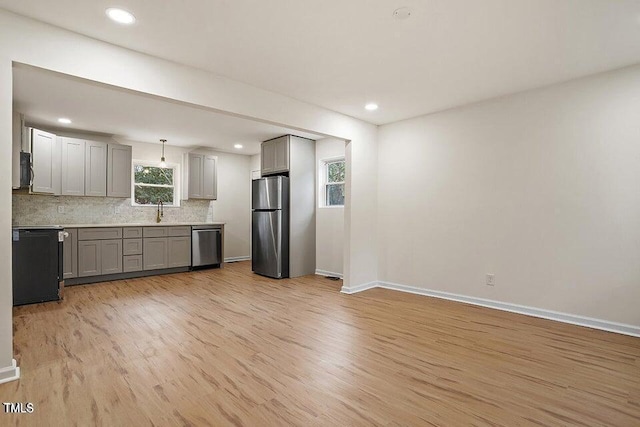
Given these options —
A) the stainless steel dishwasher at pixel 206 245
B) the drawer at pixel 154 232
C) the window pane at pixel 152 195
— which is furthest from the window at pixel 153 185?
the stainless steel dishwasher at pixel 206 245

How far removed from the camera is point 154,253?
5.89 metres

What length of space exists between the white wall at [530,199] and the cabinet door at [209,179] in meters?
4.06

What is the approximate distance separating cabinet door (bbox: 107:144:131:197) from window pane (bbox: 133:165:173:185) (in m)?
0.63

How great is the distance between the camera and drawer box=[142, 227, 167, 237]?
19.0 ft

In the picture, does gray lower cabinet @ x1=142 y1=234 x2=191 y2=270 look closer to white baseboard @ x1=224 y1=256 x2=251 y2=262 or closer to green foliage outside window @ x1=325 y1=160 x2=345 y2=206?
white baseboard @ x1=224 y1=256 x2=251 y2=262

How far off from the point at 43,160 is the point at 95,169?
2.36ft

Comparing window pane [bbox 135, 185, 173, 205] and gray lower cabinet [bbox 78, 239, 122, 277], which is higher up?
window pane [bbox 135, 185, 173, 205]

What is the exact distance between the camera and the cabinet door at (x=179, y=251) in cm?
609

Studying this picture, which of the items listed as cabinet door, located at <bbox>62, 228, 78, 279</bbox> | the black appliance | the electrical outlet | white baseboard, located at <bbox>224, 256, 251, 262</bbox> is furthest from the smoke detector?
white baseboard, located at <bbox>224, 256, 251, 262</bbox>

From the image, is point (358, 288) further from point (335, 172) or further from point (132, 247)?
point (132, 247)

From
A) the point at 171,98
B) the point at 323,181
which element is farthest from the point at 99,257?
the point at 323,181

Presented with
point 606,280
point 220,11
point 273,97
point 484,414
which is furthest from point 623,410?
point 273,97

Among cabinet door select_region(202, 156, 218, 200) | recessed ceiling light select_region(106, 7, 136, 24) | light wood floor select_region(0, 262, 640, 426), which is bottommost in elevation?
light wood floor select_region(0, 262, 640, 426)

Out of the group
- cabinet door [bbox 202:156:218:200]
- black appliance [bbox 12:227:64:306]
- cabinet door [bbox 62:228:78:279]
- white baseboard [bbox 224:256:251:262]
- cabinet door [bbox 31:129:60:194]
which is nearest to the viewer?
black appliance [bbox 12:227:64:306]
